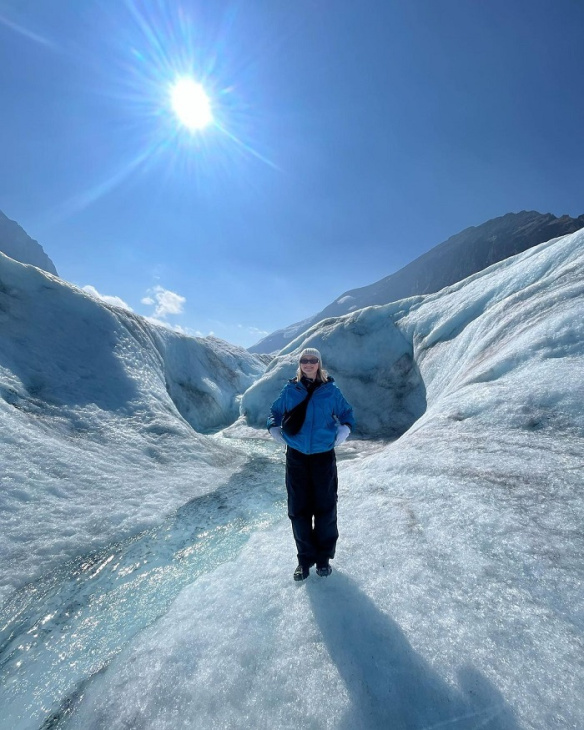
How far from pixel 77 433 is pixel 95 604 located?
620 cm

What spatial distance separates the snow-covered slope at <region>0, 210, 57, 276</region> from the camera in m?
158

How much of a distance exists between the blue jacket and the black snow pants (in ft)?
0.60

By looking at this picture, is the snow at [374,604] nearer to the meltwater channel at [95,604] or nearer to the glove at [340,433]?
the meltwater channel at [95,604]

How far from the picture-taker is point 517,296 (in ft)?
39.8

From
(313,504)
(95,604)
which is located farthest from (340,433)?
(95,604)

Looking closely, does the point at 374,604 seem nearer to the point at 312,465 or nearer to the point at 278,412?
the point at 312,465

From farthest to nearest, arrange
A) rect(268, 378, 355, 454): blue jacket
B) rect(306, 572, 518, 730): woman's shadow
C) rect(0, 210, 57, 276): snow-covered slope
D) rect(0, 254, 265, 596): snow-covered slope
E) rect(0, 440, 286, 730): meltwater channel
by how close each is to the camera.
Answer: rect(0, 210, 57, 276): snow-covered slope → rect(0, 254, 265, 596): snow-covered slope → rect(268, 378, 355, 454): blue jacket → rect(0, 440, 286, 730): meltwater channel → rect(306, 572, 518, 730): woman's shadow

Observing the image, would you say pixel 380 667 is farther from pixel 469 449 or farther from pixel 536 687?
pixel 469 449

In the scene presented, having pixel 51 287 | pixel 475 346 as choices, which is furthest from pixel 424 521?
pixel 51 287

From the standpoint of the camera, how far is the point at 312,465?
4414 millimetres

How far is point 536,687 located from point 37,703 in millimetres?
4615

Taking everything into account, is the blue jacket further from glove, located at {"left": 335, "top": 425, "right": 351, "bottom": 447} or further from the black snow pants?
the black snow pants

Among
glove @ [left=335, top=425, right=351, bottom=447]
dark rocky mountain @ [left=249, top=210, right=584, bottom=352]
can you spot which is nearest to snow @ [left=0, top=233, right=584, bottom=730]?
glove @ [left=335, top=425, right=351, bottom=447]

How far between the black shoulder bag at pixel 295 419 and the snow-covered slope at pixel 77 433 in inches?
187
